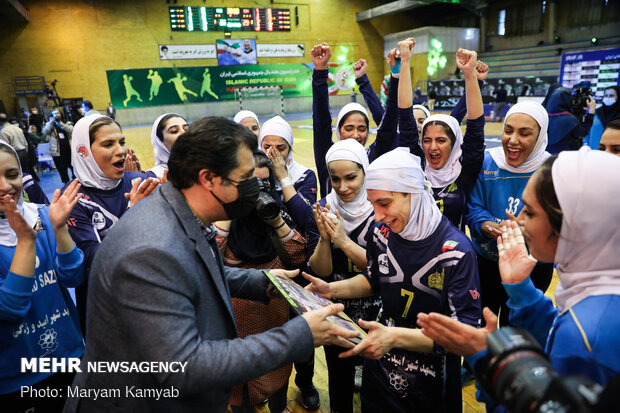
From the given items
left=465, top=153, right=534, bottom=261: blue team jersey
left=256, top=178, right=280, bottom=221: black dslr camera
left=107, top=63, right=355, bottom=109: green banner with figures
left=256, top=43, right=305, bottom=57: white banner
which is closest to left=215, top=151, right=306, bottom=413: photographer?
left=256, top=178, right=280, bottom=221: black dslr camera

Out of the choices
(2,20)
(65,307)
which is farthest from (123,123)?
(65,307)

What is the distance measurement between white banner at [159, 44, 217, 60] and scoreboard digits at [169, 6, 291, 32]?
31.1 inches

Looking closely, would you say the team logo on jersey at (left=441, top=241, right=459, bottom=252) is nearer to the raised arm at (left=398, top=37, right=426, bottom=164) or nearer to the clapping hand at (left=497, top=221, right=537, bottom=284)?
the clapping hand at (left=497, top=221, right=537, bottom=284)

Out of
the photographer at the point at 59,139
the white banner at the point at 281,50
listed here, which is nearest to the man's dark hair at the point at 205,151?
the photographer at the point at 59,139

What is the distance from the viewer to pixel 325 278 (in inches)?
86.2

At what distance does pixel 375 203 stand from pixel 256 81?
68.7ft

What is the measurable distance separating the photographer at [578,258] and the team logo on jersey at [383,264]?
536 mm

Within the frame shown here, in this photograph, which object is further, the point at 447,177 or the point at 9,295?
the point at 447,177

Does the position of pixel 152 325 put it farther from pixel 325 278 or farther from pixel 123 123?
pixel 123 123

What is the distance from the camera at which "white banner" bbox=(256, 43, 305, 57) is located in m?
20.7

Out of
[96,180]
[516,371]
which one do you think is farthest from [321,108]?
[516,371]

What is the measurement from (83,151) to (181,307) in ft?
5.54

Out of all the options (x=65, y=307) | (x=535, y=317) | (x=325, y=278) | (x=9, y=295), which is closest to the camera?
(x=535, y=317)

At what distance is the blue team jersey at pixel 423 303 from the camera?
1552 mm
